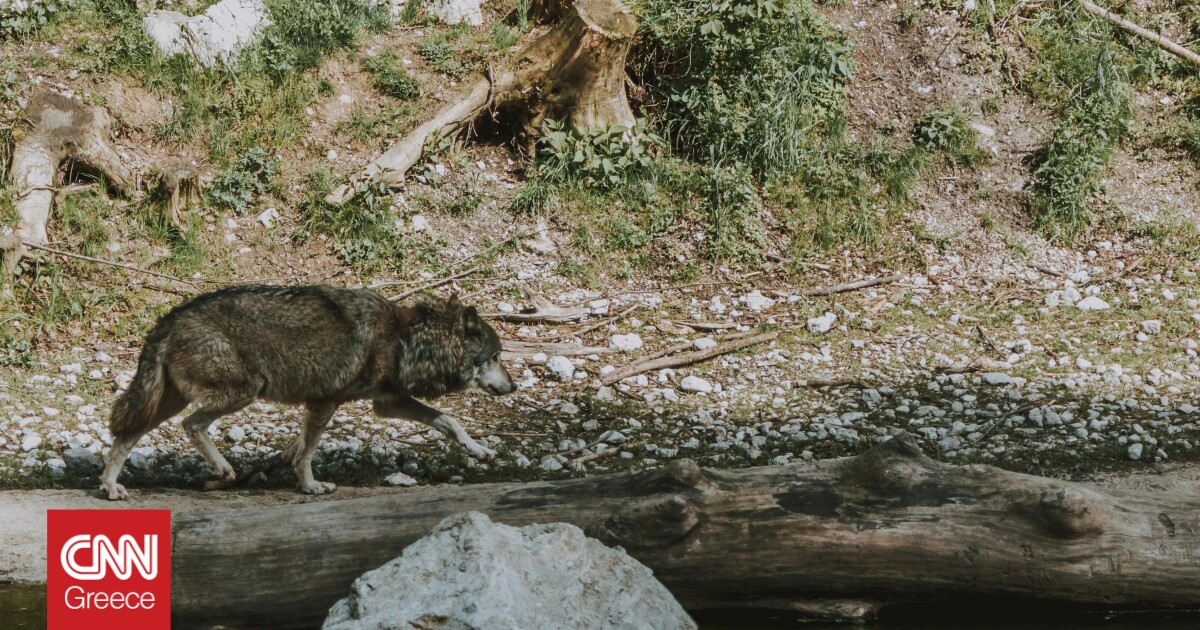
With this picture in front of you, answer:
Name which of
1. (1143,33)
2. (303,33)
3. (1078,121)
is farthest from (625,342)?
(1143,33)

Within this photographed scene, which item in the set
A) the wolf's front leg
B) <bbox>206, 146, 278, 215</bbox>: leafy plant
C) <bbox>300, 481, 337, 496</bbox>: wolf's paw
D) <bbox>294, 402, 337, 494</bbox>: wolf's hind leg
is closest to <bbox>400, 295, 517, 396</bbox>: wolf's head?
the wolf's front leg

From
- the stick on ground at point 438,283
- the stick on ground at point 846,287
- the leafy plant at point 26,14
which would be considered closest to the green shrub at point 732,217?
the stick on ground at point 846,287

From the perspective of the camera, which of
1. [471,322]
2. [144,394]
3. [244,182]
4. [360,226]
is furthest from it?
[244,182]

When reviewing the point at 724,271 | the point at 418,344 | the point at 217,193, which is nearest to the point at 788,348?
the point at 724,271

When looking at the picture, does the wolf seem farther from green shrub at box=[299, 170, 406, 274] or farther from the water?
green shrub at box=[299, 170, 406, 274]

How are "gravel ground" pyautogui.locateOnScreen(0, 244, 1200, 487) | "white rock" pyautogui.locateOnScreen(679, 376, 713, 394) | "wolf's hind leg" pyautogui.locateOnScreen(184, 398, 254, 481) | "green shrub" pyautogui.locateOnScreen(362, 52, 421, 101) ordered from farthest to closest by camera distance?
1. "green shrub" pyautogui.locateOnScreen(362, 52, 421, 101)
2. "white rock" pyautogui.locateOnScreen(679, 376, 713, 394)
3. "gravel ground" pyautogui.locateOnScreen(0, 244, 1200, 487)
4. "wolf's hind leg" pyautogui.locateOnScreen(184, 398, 254, 481)

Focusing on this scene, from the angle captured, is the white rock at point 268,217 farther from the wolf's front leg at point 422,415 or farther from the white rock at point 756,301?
the white rock at point 756,301

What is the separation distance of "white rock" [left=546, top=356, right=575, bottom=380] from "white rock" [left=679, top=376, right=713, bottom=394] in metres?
0.90

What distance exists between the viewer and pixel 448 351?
7070mm

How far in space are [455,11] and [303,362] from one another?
6.67 m

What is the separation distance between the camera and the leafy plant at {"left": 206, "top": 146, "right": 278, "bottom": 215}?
10.1m

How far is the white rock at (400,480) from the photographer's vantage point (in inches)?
276

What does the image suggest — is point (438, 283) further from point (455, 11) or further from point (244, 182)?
point (455, 11)

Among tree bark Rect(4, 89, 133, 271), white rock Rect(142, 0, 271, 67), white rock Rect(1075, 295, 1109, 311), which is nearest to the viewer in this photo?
tree bark Rect(4, 89, 133, 271)
